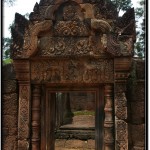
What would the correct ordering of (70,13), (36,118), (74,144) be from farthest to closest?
1. (74,144)
2. (36,118)
3. (70,13)

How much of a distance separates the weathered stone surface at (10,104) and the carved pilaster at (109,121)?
1772 mm

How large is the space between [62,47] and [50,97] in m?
1.10

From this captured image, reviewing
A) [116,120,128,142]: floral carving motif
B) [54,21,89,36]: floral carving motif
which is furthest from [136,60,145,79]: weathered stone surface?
[54,21,89,36]: floral carving motif

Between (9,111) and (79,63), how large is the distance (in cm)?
169

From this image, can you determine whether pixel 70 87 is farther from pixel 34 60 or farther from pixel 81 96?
pixel 81 96

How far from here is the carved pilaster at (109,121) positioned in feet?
16.2

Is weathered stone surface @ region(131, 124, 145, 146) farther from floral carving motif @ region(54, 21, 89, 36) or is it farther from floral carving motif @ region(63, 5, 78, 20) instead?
floral carving motif @ region(63, 5, 78, 20)

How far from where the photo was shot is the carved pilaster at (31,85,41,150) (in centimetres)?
503

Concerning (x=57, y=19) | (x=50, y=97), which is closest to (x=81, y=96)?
(x=50, y=97)

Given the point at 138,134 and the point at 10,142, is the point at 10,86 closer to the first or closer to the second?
the point at 10,142

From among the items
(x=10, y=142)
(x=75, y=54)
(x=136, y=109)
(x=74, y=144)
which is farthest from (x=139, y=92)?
(x=74, y=144)

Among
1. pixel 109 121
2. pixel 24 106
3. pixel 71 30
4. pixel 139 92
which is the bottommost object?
pixel 109 121

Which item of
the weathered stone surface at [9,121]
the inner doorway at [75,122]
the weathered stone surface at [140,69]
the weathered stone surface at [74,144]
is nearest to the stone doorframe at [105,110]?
the weathered stone surface at [9,121]

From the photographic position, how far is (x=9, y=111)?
5.22 metres
